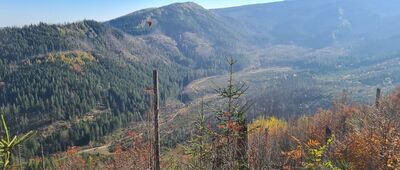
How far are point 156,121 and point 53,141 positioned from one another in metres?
152

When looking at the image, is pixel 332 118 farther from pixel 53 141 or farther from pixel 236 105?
pixel 53 141

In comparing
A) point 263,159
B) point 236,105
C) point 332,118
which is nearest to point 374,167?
point 263,159

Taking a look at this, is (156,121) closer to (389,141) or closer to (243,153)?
(243,153)

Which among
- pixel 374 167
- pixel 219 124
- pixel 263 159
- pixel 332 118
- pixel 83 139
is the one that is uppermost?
pixel 219 124

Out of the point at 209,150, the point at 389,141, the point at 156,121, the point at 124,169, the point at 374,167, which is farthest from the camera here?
the point at 124,169

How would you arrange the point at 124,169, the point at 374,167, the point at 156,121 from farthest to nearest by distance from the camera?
the point at 124,169 → the point at 374,167 → the point at 156,121

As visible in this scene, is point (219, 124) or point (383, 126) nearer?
point (219, 124)

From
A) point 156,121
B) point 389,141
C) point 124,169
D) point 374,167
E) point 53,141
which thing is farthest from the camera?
point 53,141

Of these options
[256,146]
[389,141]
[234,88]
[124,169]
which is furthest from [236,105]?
[124,169]

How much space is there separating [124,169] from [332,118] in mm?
50184

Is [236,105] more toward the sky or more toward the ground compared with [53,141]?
more toward the sky

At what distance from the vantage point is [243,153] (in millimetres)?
19656

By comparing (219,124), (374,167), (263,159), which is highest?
(219,124)

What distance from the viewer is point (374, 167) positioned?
81.5ft
